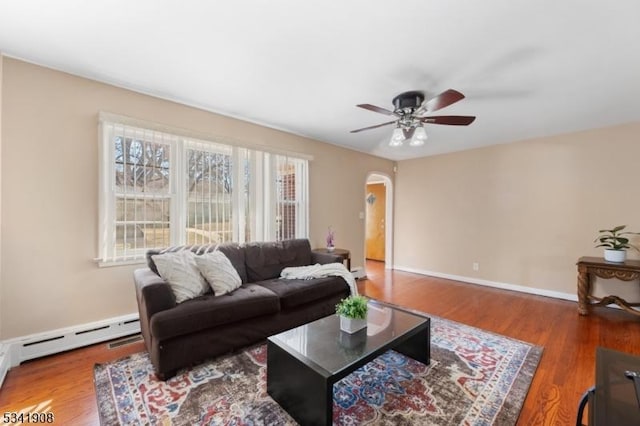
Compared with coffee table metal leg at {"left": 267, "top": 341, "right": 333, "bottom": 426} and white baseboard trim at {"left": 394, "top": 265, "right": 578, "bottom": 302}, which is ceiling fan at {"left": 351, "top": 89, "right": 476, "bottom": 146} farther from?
white baseboard trim at {"left": 394, "top": 265, "right": 578, "bottom": 302}

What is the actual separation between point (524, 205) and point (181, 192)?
5035 mm

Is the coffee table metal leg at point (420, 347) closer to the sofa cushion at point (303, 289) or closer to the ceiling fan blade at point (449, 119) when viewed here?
the sofa cushion at point (303, 289)

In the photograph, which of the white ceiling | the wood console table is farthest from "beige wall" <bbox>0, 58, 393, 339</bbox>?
the wood console table

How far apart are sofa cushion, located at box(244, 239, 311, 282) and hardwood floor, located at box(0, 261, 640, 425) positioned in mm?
1238

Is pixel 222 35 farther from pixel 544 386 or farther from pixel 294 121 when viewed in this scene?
pixel 544 386

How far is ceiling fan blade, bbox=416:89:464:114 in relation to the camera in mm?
2097

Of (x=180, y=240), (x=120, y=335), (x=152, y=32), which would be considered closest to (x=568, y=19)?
(x=152, y=32)

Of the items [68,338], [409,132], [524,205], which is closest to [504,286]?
[524,205]

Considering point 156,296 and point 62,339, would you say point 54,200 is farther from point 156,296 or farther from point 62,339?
point 156,296

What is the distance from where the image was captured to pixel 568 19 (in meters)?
1.72

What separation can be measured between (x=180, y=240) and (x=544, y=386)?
3.52m

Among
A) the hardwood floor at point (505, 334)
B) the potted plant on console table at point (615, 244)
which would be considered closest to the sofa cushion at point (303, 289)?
the hardwood floor at point (505, 334)

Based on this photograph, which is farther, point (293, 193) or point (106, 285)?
point (293, 193)

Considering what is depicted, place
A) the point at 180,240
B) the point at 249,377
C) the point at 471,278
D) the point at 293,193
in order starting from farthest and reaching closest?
the point at 471,278, the point at 293,193, the point at 180,240, the point at 249,377
